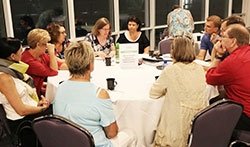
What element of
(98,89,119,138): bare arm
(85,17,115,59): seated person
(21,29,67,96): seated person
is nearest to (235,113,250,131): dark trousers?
(98,89,119,138): bare arm

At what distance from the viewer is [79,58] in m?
1.85

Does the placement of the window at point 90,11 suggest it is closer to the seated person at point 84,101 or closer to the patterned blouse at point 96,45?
the patterned blouse at point 96,45

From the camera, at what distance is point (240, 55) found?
2275mm

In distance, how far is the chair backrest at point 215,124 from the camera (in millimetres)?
1905

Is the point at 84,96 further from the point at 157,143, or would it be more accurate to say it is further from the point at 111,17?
the point at 111,17

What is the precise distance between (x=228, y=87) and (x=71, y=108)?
1283 mm

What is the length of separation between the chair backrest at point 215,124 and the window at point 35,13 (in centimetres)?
342

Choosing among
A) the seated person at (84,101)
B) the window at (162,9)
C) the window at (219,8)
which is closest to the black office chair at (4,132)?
the seated person at (84,101)

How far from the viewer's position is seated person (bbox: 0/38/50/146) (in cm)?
217

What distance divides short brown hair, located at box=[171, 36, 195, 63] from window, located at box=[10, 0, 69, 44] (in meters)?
3.06

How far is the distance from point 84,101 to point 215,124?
2.83 feet

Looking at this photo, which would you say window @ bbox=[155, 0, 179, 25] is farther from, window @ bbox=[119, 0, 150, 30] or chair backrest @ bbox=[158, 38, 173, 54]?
→ chair backrest @ bbox=[158, 38, 173, 54]

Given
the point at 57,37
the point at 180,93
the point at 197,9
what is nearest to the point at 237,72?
the point at 180,93

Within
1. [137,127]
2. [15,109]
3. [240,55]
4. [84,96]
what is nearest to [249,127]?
[240,55]
